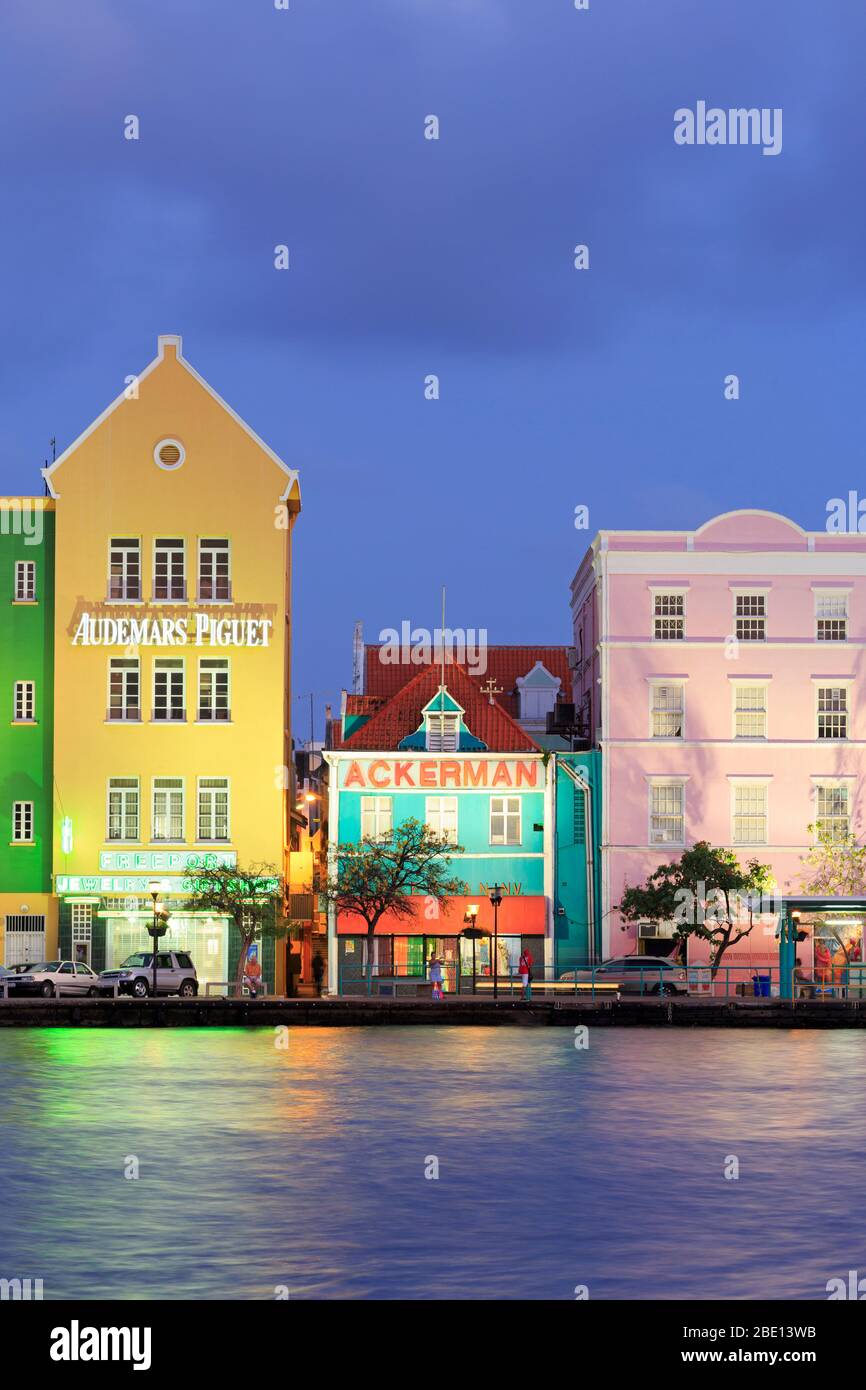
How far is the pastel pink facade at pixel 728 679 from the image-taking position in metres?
83.4

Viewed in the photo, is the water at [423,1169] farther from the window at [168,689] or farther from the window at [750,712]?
the window at [750,712]

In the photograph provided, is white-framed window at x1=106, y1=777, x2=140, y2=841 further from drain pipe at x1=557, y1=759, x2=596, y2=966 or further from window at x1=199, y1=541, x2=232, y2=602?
drain pipe at x1=557, y1=759, x2=596, y2=966

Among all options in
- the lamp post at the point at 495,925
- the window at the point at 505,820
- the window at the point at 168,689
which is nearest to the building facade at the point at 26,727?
the window at the point at 168,689

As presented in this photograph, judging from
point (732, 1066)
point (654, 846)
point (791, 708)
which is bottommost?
point (732, 1066)

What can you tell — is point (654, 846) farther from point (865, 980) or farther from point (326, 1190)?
point (326, 1190)

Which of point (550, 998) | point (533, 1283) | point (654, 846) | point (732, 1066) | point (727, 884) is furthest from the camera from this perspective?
point (654, 846)

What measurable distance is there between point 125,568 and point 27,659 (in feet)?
17.1

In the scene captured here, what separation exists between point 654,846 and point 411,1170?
155 feet

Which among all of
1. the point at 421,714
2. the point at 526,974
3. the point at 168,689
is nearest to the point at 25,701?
the point at 168,689

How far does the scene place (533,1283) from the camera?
26594 mm

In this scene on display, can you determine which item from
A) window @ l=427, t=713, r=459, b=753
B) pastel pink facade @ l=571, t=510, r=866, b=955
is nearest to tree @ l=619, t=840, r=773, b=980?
pastel pink facade @ l=571, t=510, r=866, b=955

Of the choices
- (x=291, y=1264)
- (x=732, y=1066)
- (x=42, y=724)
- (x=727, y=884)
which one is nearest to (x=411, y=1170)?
(x=291, y=1264)

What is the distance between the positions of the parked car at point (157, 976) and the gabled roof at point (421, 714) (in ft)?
39.2

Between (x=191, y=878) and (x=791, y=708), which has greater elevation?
(x=791, y=708)
